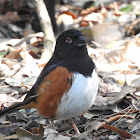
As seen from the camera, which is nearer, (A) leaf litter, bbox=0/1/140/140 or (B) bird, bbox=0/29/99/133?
(B) bird, bbox=0/29/99/133

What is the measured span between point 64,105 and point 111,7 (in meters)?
4.19

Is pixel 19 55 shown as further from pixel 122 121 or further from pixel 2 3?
pixel 2 3

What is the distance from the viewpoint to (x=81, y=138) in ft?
8.76

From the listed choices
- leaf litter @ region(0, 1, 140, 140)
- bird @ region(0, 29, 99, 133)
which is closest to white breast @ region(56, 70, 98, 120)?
bird @ region(0, 29, 99, 133)

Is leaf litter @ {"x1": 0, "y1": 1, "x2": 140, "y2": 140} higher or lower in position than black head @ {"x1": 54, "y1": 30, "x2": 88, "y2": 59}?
lower

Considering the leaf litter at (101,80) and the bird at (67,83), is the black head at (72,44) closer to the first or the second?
the bird at (67,83)

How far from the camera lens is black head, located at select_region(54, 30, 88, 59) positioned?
2.87m

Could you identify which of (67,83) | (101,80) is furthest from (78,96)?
(101,80)

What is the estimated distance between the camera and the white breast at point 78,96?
272cm

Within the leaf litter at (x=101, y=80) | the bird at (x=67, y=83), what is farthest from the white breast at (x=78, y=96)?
the leaf litter at (x=101, y=80)

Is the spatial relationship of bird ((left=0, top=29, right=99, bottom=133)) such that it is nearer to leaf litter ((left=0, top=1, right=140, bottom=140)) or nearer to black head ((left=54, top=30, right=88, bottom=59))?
black head ((left=54, top=30, right=88, bottom=59))

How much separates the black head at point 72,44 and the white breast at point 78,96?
0.22 meters

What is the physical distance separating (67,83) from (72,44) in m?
0.39

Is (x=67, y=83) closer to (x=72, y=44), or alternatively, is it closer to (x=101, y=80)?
(x=72, y=44)
